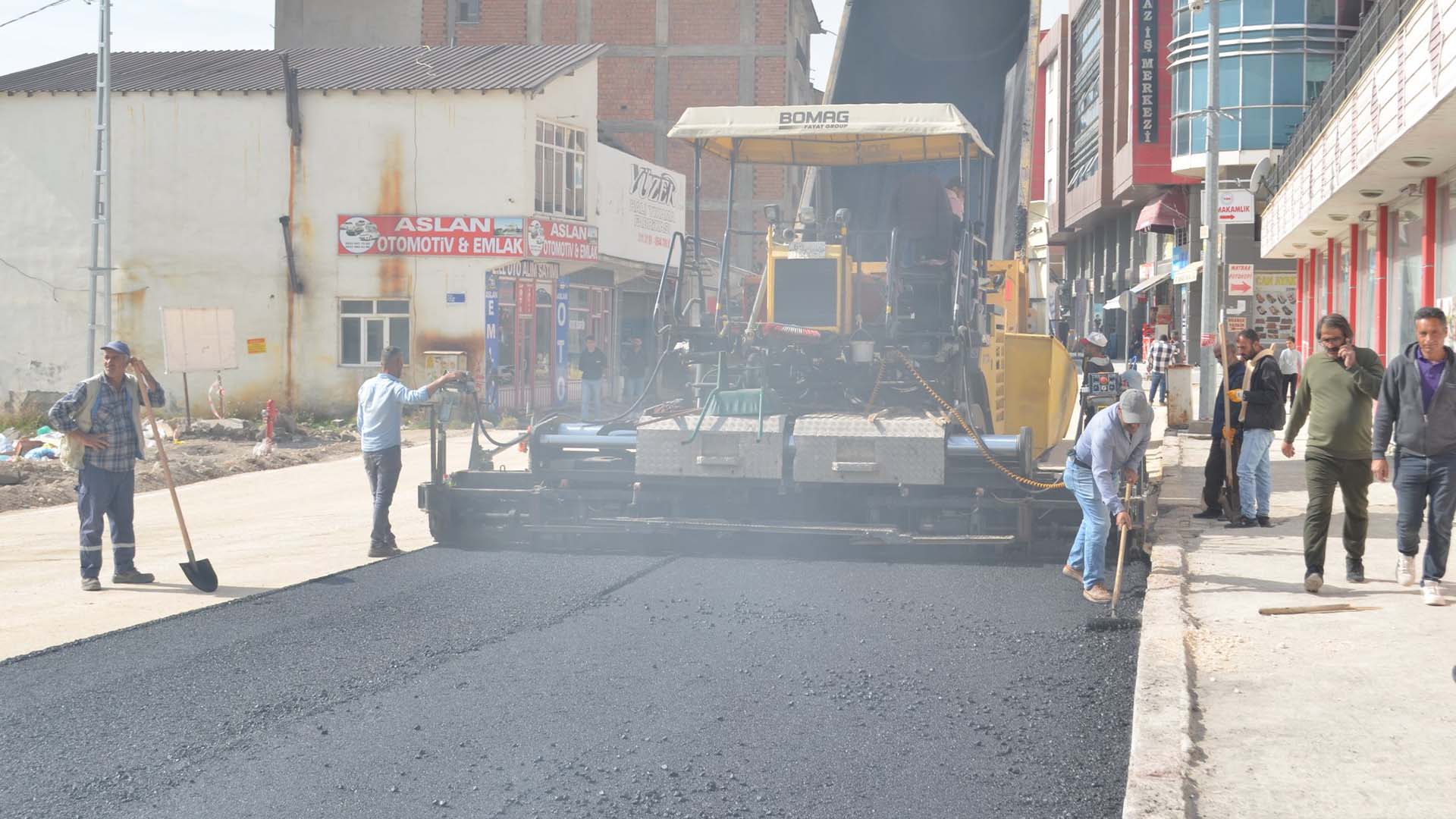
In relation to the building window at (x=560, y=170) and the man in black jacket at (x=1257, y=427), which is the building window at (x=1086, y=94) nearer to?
the building window at (x=560, y=170)

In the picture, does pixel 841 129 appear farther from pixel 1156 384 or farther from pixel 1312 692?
pixel 1156 384

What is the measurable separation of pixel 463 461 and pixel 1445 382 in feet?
42.1

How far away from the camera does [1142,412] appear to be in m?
8.35

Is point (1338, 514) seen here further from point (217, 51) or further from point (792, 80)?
point (792, 80)

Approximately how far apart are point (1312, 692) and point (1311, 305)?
28.5 m

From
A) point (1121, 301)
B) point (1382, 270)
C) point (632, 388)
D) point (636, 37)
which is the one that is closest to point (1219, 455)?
point (1382, 270)

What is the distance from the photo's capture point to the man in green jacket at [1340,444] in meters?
8.41

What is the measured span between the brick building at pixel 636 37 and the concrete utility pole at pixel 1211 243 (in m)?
21.3

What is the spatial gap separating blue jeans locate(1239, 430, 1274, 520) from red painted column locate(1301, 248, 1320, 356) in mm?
20583

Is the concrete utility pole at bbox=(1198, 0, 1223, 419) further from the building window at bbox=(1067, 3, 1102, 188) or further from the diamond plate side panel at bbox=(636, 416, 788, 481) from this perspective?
the building window at bbox=(1067, 3, 1102, 188)

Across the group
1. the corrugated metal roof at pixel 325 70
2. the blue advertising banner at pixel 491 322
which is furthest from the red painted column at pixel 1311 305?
the blue advertising banner at pixel 491 322

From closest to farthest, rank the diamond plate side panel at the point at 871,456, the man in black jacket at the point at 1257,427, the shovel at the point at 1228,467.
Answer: the diamond plate side panel at the point at 871,456 < the man in black jacket at the point at 1257,427 < the shovel at the point at 1228,467

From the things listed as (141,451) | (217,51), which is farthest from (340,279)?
(141,451)

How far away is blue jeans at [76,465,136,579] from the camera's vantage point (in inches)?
360
